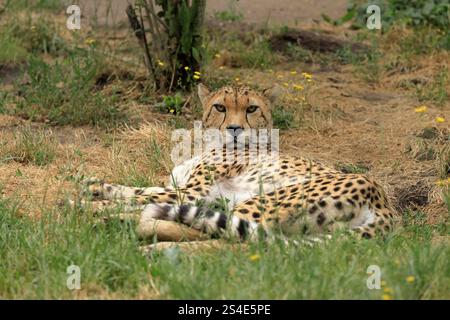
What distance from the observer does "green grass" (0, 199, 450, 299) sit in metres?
4.09

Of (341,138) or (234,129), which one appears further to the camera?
(341,138)

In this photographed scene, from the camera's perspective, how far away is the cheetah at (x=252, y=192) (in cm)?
516

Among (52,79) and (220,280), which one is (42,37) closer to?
(52,79)

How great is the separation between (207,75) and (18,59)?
1.91 metres

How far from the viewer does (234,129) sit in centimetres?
654

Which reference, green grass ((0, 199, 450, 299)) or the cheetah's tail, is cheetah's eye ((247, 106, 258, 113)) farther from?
green grass ((0, 199, 450, 299))

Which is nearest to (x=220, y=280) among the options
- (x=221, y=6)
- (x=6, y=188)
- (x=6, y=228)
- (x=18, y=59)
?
(x=6, y=228)

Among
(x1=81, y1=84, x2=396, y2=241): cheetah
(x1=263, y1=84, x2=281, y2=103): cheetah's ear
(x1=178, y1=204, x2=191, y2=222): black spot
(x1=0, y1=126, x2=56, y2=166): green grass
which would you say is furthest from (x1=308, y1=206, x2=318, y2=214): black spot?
(x1=0, y1=126, x2=56, y2=166): green grass

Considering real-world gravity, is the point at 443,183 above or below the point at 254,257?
below

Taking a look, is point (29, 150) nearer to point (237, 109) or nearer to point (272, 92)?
point (237, 109)

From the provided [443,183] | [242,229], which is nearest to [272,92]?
[443,183]

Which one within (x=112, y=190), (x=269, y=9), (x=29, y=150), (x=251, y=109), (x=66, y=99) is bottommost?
(x=112, y=190)

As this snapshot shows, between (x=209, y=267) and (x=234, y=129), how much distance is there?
2237 mm

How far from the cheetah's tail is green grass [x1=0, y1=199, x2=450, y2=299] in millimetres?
225
